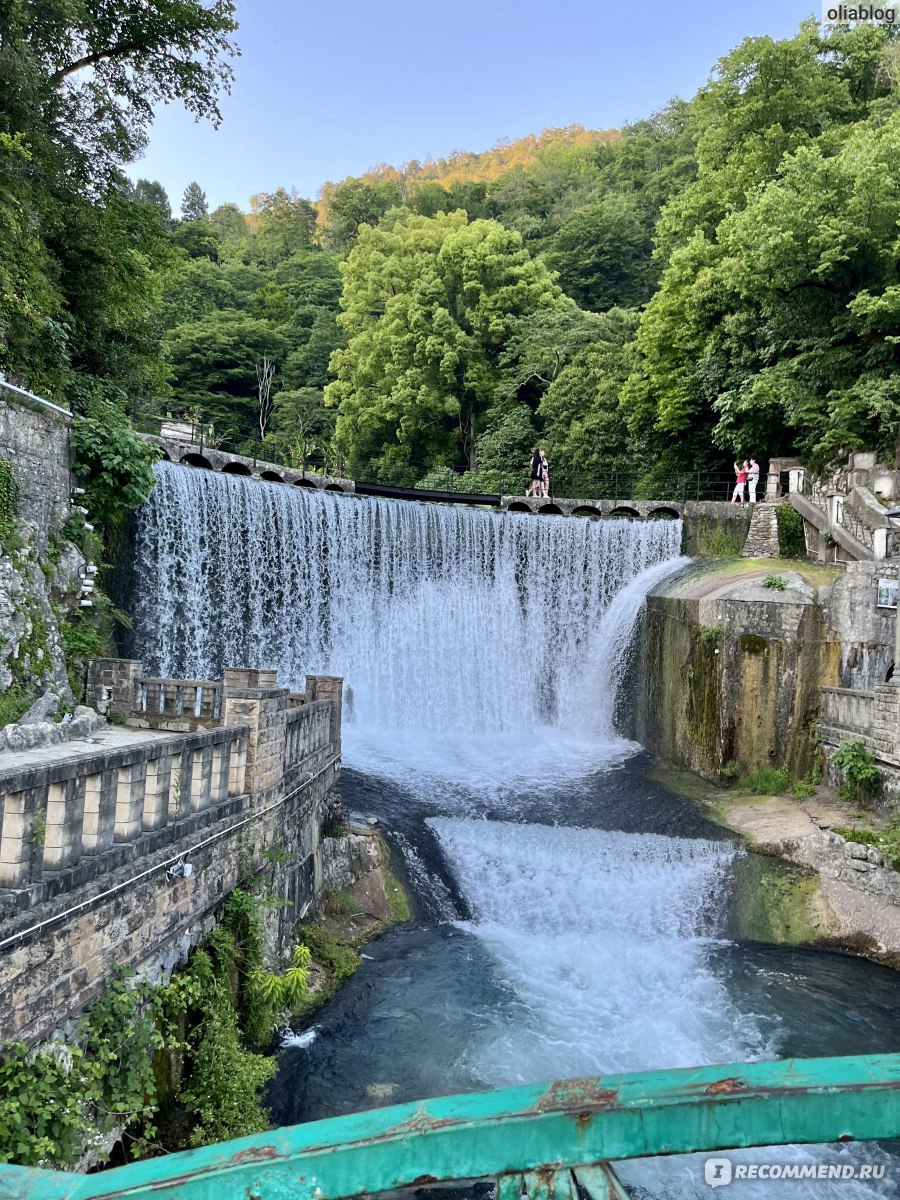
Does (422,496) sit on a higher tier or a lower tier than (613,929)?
higher

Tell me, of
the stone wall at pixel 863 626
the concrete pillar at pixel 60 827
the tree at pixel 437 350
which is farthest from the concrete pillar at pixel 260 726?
the tree at pixel 437 350

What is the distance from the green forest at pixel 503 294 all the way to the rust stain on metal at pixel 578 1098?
43.4 feet

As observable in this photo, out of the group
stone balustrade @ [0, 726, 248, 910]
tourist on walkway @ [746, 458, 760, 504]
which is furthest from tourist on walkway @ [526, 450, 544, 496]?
stone balustrade @ [0, 726, 248, 910]

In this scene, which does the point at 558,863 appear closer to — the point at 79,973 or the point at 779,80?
the point at 79,973

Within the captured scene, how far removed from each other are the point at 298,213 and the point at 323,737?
2444 inches

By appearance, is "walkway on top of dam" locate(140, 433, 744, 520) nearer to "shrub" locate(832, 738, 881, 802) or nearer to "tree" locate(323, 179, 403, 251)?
"shrub" locate(832, 738, 881, 802)

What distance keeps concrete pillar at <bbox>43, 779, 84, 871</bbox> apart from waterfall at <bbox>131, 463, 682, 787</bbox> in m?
11.5

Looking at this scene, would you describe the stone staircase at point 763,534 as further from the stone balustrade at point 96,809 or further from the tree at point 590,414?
the stone balustrade at point 96,809

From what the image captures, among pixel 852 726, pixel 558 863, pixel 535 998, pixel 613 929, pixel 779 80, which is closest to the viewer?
pixel 535 998

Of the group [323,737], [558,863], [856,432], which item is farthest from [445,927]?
[856,432]

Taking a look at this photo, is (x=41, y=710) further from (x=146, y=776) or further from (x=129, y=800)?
(x=129, y=800)

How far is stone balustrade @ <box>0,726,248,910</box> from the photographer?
4547mm

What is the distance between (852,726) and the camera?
1352 cm

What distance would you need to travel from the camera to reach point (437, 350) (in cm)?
3325
